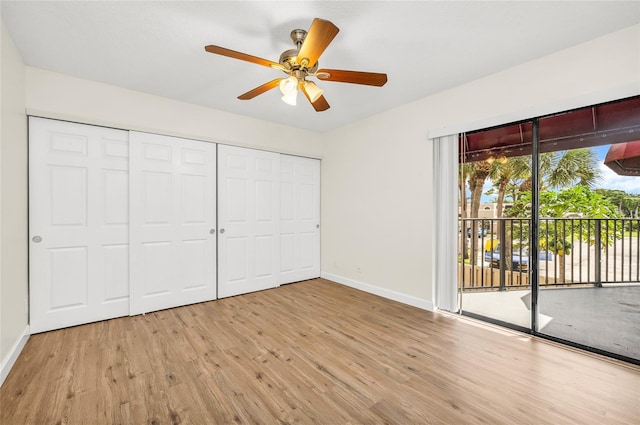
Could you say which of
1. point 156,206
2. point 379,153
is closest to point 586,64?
point 379,153

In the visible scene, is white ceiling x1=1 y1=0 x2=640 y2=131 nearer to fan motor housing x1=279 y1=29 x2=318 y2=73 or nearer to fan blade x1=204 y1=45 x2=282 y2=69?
fan motor housing x1=279 y1=29 x2=318 y2=73

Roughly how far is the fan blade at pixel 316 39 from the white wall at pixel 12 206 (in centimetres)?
215

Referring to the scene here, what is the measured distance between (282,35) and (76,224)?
274cm

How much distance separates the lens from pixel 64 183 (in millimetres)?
2713

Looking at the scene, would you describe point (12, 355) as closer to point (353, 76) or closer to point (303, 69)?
point (303, 69)

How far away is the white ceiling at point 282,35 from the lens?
71.1 inches

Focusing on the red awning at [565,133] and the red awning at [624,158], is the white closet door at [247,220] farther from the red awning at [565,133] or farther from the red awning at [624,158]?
the red awning at [624,158]

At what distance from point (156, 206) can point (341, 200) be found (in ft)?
8.46

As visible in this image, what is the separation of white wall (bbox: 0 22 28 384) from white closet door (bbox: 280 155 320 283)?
9.11ft

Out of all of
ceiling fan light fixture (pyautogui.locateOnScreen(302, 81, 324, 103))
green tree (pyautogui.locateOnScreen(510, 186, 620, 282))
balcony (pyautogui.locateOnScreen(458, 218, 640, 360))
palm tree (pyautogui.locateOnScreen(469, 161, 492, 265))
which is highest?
ceiling fan light fixture (pyautogui.locateOnScreen(302, 81, 324, 103))

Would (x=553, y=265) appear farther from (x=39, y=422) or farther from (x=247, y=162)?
(x=39, y=422)

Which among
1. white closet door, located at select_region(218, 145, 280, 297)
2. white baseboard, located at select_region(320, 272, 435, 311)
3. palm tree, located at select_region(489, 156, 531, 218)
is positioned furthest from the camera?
white closet door, located at select_region(218, 145, 280, 297)

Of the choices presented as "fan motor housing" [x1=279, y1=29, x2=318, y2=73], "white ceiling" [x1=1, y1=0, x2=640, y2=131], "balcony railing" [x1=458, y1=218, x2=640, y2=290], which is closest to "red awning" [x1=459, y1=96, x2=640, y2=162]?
"white ceiling" [x1=1, y1=0, x2=640, y2=131]

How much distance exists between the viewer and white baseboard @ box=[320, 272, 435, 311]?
3.27m
